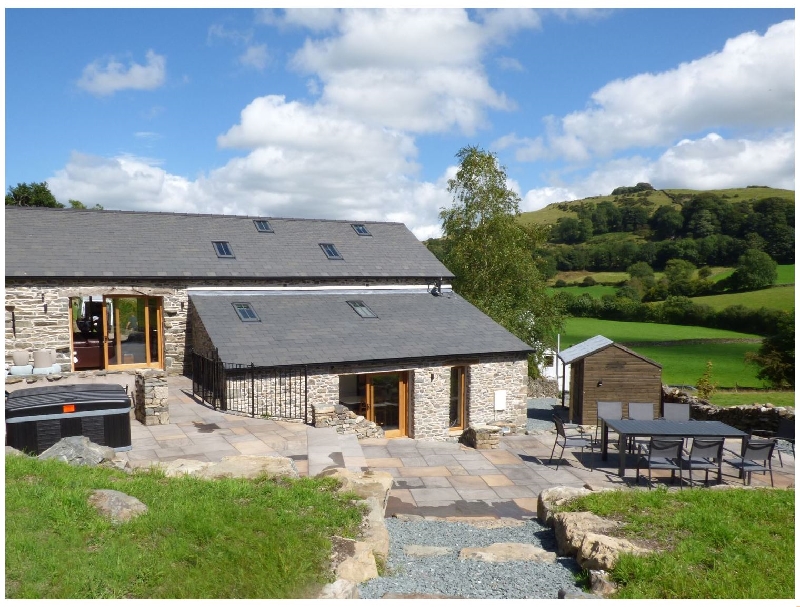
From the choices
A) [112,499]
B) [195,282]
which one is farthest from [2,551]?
[195,282]

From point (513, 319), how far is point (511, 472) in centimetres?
1448

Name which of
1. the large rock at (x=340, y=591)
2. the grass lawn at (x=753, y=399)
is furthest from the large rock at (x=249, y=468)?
the grass lawn at (x=753, y=399)

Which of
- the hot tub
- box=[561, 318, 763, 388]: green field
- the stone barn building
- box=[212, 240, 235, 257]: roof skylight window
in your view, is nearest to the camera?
the hot tub

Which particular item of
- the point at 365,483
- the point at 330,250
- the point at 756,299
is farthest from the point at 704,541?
the point at 756,299

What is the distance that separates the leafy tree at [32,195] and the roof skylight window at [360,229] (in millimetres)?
26057

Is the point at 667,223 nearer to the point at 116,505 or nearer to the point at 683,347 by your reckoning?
the point at 683,347

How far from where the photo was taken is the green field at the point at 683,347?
99.7ft

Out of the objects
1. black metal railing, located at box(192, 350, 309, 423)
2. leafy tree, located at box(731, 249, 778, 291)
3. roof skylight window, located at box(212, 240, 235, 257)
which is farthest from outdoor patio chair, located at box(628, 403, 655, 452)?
leafy tree, located at box(731, 249, 778, 291)

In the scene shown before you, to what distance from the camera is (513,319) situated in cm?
2541

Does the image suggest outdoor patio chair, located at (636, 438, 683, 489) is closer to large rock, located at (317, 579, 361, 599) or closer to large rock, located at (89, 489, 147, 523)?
large rock, located at (317, 579, 361, 599)

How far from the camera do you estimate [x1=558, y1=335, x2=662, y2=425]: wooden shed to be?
16.9 meters

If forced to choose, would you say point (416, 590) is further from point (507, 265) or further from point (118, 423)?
point (507, 265)

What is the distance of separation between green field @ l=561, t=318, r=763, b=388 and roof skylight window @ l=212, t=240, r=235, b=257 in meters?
22.0

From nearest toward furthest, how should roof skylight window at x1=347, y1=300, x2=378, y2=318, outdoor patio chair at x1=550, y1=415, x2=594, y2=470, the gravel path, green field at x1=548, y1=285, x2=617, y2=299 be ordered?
the gravel path
outdoor patio chair at x1=550, y1=415, x2=594, y2=470
roof skylight window at x1=347, y1=300, x2=378, y2=318
green field at x1=548, y1=285, x2=617, y2=299
